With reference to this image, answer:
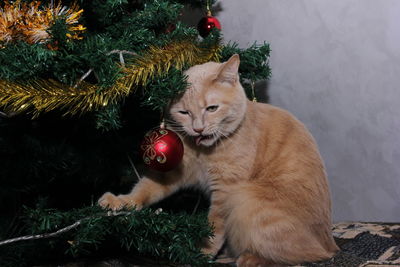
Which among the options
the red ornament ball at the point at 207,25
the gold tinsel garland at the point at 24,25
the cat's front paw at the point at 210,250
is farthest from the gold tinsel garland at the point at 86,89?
the cat's front paw at the point at 210,250

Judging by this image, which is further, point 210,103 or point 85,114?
point 85,114

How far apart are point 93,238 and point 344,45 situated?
1.28m

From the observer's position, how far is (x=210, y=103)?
4.65 feet

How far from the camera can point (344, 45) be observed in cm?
191

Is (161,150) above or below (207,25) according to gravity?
below

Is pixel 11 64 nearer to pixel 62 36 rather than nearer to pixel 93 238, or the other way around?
pixel 62 36

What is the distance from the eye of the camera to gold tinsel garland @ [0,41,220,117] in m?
1.12

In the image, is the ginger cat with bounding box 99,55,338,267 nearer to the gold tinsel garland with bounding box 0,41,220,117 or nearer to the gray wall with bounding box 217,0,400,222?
the gold tinsel garland with bounding box 0,41,220,117

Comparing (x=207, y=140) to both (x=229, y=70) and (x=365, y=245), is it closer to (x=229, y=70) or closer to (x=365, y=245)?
(x=229, y=70)

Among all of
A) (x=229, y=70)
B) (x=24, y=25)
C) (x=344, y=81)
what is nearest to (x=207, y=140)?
(x=229, y=70)

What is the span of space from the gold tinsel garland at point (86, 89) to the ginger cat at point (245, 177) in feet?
0.53

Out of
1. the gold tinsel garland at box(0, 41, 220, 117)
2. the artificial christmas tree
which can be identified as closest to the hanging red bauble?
the artificial christmas tree

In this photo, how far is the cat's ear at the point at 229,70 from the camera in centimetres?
137

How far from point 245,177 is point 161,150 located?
13.4 inches
